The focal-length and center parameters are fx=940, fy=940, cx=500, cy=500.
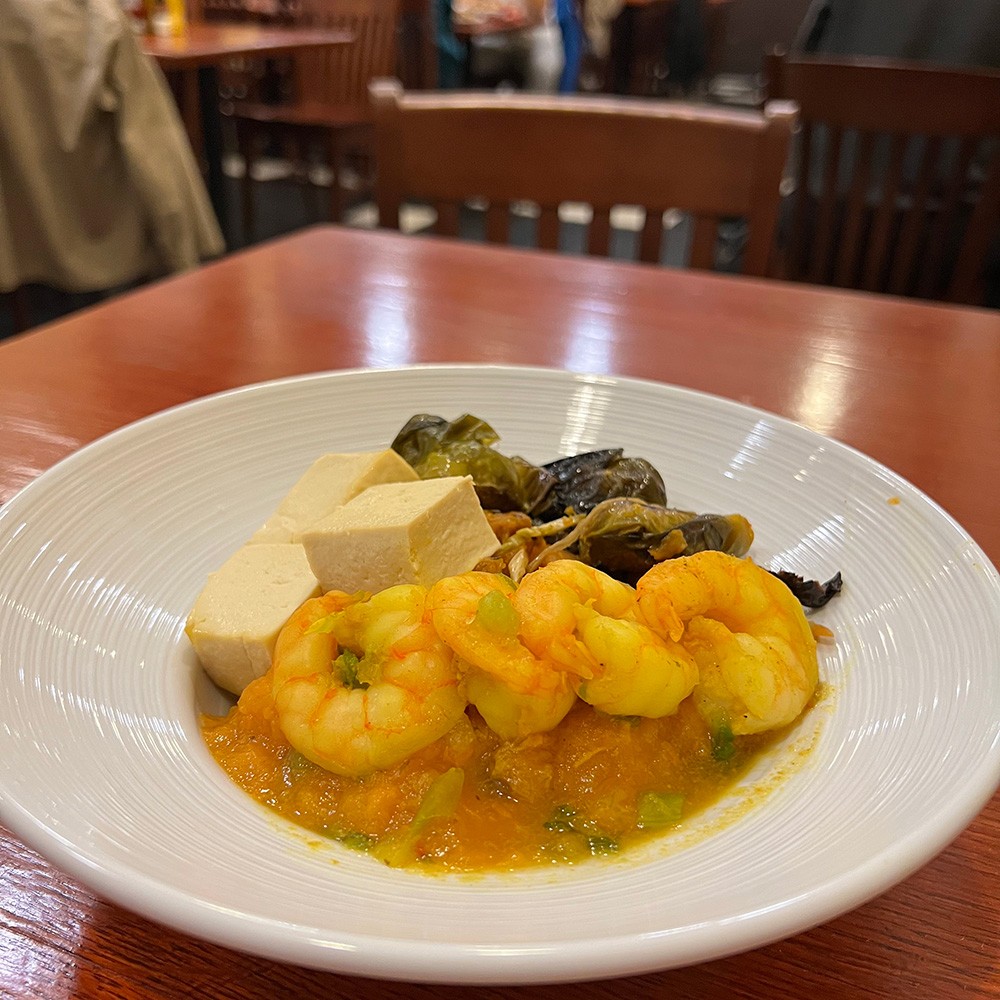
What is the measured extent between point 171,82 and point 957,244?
434 centimetres

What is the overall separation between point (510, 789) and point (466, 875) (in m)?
0.12

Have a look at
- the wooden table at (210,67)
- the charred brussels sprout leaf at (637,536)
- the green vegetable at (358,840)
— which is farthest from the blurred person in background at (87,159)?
the green vegetable at (358,840)

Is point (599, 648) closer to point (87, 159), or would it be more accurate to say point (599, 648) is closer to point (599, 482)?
point (599, 482)

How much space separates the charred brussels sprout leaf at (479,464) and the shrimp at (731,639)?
0.43 meters

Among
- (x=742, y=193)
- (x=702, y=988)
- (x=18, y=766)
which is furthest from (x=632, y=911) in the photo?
(x=742, y=193)

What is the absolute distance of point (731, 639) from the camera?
96 cm

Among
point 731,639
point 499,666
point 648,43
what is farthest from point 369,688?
point 648,43

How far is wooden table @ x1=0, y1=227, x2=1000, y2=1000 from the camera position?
0.77 metres

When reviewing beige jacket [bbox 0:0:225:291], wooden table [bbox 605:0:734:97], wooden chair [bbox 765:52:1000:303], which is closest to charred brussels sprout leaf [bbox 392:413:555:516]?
wooden chair [bbox 765:52:1000:303]

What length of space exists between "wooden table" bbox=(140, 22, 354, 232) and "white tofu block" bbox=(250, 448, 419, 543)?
405 cm

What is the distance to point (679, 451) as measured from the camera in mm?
1472

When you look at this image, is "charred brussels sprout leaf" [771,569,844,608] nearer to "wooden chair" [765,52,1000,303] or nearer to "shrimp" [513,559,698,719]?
"shrimp" [513,559,698,719]

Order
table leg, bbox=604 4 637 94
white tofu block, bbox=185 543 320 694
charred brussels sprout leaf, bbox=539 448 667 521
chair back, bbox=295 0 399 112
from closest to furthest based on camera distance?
white tofu block, bbox=185 543 320 694
charred brussels sprout leaf, bbox=539 448 667 521
chair back, bbox=295 0 399 112
table leg, bbox=604 4 637 94

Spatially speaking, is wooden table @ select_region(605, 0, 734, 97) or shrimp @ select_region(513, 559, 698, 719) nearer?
shrimp @ select_region(513, 559, 698, 719)
